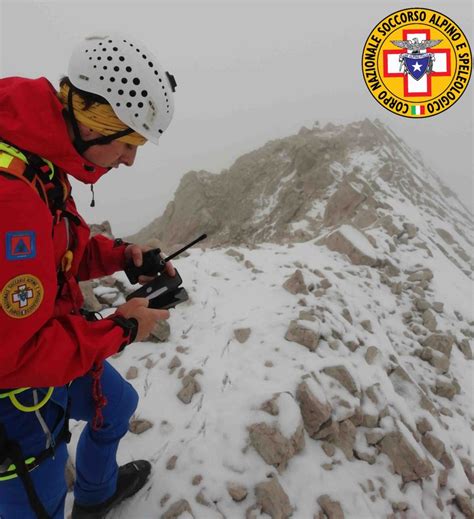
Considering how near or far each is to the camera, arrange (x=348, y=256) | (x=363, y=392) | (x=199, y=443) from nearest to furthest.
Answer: (x=199, y=443) < (x=363, y=392) < (x=348, y=256)

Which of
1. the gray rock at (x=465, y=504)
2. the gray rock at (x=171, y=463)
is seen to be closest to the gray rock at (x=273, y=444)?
the gray rock at (x=171, y=463)

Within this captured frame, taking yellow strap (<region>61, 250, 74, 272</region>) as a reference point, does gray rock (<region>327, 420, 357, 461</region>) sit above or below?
below

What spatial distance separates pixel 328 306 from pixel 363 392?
1898 millimetres

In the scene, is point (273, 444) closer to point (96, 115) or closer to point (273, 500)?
point (273, 500)

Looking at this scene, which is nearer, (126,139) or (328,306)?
(126,139)

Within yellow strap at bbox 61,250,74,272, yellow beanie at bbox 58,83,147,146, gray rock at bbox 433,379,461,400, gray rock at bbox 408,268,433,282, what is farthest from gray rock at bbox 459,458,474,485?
yellow beanie at bbox 58,83,147,146

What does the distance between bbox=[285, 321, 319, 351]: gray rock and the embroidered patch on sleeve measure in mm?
4679

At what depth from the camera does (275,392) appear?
501 cm

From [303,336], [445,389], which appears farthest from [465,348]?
[303,336]

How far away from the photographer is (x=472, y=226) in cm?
2319

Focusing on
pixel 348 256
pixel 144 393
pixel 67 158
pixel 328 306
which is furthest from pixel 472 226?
pixel 67 158

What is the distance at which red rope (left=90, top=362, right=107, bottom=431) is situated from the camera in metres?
3.16

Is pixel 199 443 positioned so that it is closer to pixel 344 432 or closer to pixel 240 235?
pixel 344 432

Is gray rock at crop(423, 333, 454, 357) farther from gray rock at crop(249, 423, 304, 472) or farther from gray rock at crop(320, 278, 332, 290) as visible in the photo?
gray rock at crop(249, 423, 304, 472)
